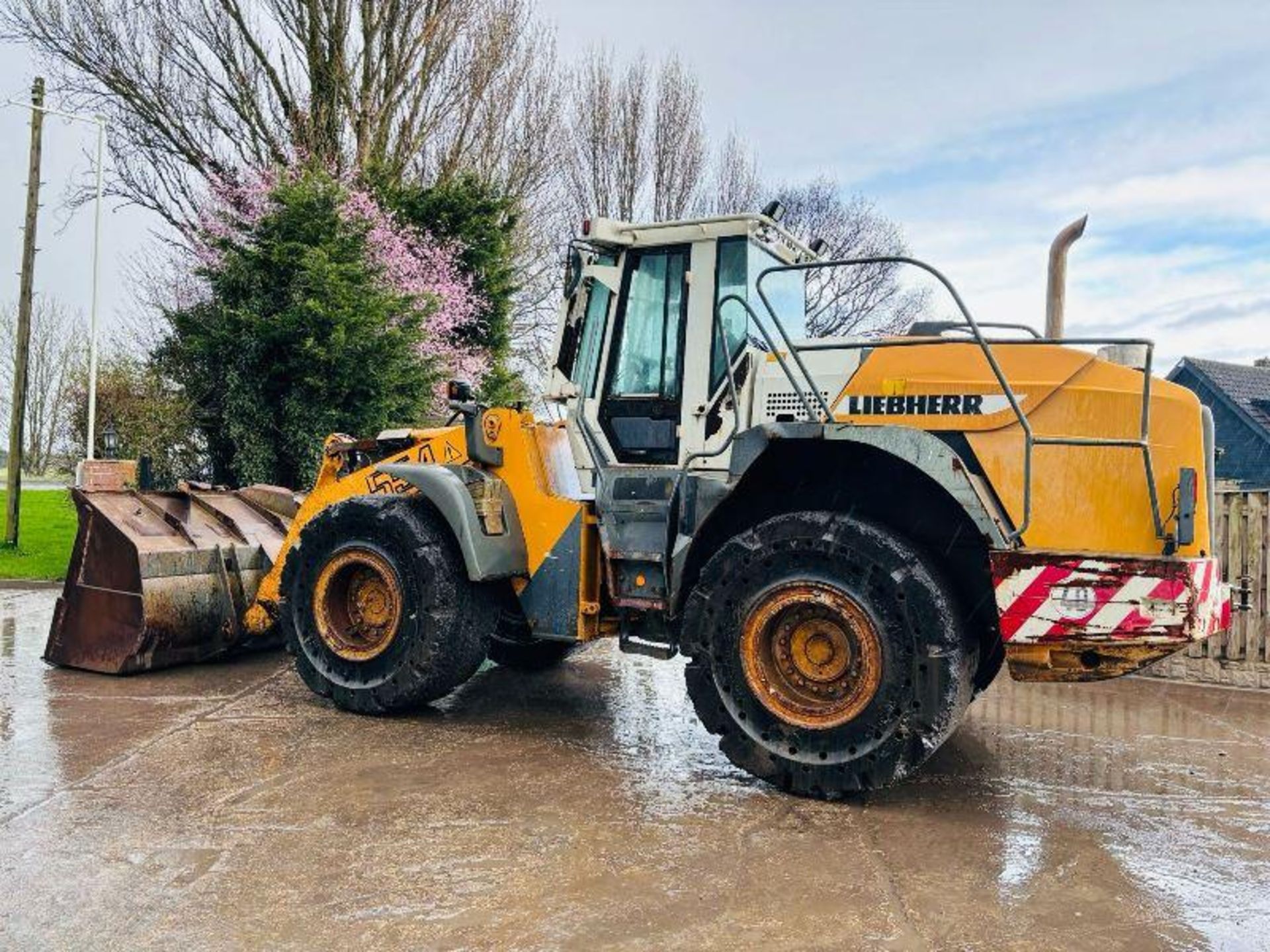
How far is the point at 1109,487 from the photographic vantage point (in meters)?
4.39

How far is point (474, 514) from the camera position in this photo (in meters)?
5.74

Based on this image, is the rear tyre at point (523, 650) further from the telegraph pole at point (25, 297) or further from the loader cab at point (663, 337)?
the telegraph pole at point (25, 297)

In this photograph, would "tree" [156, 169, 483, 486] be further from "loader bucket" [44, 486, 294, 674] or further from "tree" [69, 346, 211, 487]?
"loader bucket" [44, 486, 294, 674]

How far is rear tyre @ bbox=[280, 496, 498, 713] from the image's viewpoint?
18.9 ft

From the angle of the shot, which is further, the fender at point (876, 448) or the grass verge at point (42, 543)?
the grass verge at point (42, 543)

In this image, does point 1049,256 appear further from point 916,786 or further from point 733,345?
point 916,786

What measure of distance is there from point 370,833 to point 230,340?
1070cm

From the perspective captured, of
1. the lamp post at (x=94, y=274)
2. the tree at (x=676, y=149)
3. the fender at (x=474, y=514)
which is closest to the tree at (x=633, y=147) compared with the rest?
the tree at (x=676, y=149)

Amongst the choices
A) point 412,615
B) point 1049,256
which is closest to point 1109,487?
point 1049,256

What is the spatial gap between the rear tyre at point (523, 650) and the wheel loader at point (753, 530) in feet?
0.23

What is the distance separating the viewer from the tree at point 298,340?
1321 cm

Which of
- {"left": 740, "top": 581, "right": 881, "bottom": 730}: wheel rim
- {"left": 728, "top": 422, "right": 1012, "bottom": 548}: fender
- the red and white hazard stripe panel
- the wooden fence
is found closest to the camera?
the red and white hazard stripe panel

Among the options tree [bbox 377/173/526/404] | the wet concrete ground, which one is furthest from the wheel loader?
tree [bbox 377/173/526/404]

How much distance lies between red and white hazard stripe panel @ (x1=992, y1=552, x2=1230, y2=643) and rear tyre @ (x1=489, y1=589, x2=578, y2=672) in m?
3.16
